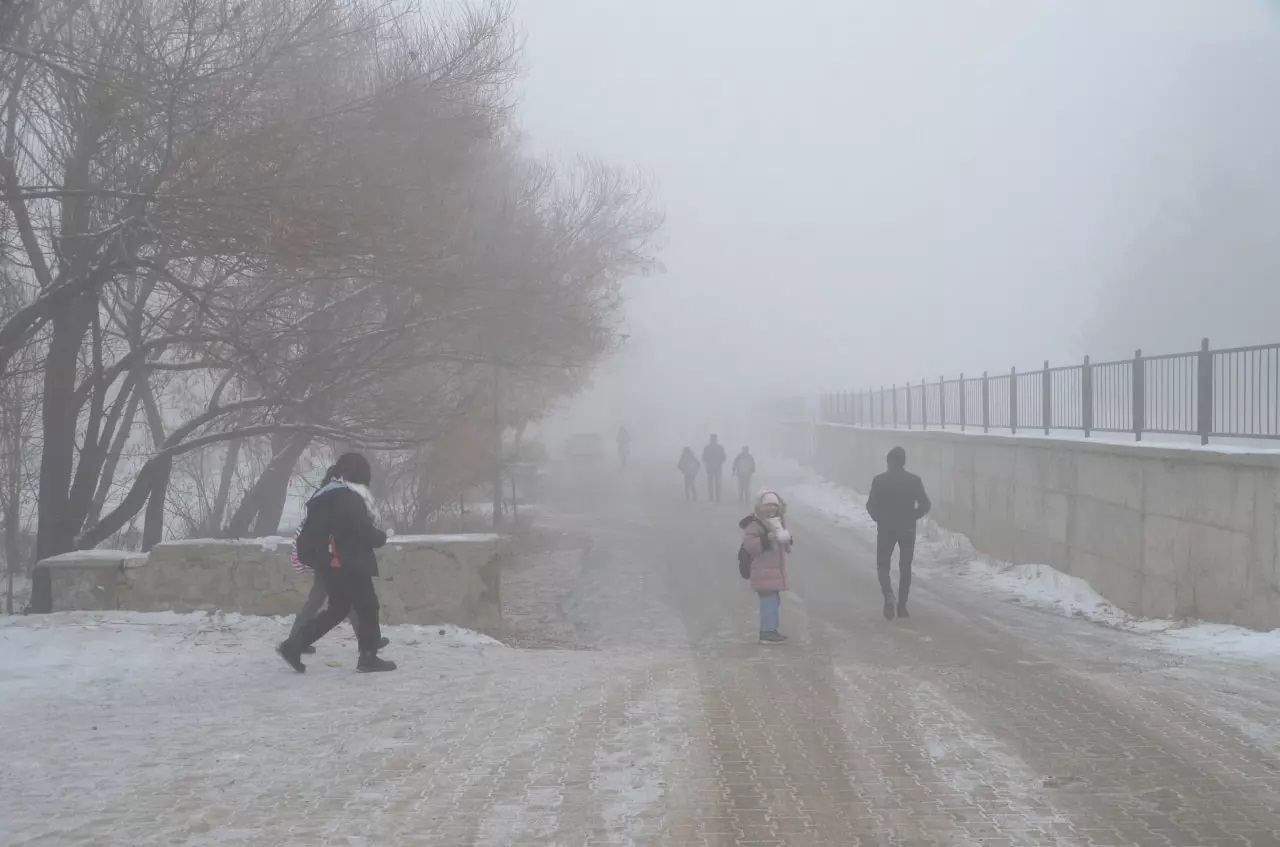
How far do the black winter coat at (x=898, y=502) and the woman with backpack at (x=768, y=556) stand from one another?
180 cm

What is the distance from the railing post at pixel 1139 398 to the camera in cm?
1283

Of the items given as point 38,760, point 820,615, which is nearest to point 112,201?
point 38,760

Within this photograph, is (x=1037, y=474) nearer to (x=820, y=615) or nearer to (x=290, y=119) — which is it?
(x=820, y=615)

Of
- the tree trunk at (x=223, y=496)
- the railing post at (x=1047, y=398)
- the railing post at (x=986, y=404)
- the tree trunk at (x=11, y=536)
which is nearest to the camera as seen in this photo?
the railing post at (x=1047, y=398)

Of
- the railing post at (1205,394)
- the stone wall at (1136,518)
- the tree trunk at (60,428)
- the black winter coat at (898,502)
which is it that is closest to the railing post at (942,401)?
the stone wall at (1136,518)

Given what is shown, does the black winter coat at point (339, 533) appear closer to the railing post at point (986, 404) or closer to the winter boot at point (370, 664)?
the winter boot at point (370, 664)

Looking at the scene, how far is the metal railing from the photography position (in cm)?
1065

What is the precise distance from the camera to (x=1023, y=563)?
15.8 meters

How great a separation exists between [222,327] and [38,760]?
591cm

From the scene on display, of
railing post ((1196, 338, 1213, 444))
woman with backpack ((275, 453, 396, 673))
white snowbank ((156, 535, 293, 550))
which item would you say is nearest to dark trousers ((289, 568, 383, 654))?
woman with backpack ((275, 453, 396, 673))

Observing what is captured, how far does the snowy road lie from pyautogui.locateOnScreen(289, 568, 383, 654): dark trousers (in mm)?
265

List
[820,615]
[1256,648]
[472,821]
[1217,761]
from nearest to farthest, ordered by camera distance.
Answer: [472,821] → [1217,761] → [1256,648] → [820,615]

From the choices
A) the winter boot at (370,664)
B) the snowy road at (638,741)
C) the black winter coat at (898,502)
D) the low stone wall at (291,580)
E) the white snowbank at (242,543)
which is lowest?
the snowy road at (638,741)

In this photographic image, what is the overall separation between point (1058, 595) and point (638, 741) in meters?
8.22
